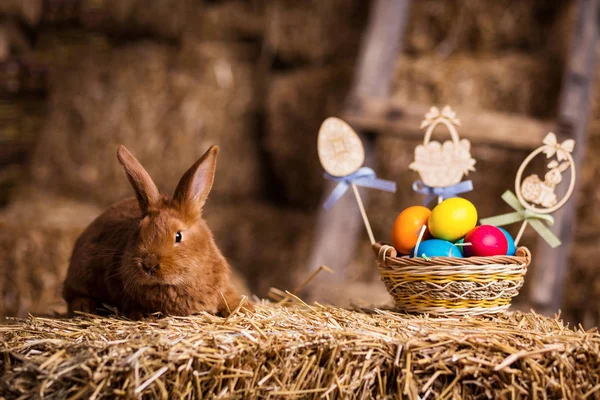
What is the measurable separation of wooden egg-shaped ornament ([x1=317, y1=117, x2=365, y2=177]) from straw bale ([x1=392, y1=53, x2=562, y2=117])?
170 centimetres

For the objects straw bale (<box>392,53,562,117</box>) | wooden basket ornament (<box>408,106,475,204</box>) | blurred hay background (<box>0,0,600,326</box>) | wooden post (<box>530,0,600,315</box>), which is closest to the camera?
wooden basket ornament (<box>408,106,475,204</box>)

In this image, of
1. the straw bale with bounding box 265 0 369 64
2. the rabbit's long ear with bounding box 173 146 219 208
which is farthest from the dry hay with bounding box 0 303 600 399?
the straw bale with bounding box 265 0 369 64

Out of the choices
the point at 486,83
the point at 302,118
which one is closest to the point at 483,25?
the point at 486,83

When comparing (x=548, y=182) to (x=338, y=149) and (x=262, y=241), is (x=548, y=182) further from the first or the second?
(x=262, y=241)

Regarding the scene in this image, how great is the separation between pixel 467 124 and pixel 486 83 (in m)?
0.52

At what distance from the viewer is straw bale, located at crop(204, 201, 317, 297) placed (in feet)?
14.0

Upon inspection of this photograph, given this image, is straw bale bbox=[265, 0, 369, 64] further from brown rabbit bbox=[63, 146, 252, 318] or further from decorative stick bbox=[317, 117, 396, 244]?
brown rabbit bbox=[63, 146, 252, 318]

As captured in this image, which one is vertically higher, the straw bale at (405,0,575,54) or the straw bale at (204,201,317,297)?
the straw bale at (405,0,575,54)

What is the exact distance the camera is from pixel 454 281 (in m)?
1.91

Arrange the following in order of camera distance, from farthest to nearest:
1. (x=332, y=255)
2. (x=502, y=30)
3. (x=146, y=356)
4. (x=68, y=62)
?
1. (x=68, y=62)
2. (x=502, y=30)
3. (x=332, y=255)
4. (x=146, y=356)

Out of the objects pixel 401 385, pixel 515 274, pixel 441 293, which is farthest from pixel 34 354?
pixel 515 274

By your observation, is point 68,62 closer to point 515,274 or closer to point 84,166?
point 84,166

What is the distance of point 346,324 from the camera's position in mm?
1849

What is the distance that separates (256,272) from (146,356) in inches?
→ 109
